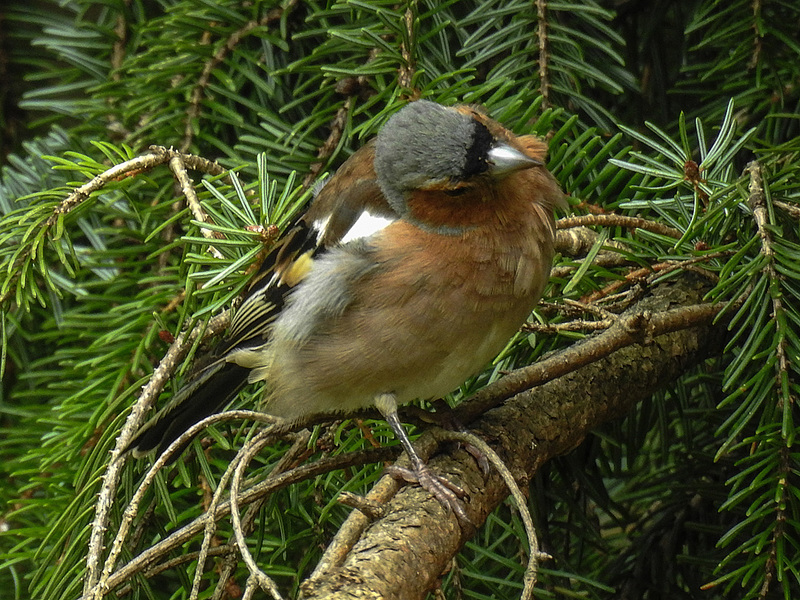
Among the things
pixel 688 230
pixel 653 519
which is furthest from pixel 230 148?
pixel 653 519

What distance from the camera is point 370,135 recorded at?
2.46 m

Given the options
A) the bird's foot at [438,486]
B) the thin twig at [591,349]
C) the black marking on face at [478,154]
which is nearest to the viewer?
the bird's foot at [438,486]

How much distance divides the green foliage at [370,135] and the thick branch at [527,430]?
0.38ft

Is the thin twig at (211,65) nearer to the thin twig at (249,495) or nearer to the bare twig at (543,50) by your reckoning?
the bare twig at (543,50)

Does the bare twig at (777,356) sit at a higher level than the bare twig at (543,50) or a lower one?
lower

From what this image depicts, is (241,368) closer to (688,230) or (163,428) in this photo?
(163,428)

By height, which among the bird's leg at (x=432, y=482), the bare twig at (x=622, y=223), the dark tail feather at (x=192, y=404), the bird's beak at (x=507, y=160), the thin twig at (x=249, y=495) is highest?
the bird's beak at (x=507, y=160)

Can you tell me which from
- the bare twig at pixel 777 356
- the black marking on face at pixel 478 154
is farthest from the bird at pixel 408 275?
the bare twig at pixel 777 356

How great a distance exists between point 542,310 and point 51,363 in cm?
153

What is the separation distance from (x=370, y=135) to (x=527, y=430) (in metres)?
0.97

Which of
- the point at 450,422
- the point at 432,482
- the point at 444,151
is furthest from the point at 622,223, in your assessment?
the point at 432,482

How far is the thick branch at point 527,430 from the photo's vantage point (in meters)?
1.35

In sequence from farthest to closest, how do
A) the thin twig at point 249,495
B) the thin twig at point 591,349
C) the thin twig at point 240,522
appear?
1. the thin twig at point 591,349
2. the thin twig at point 249,495
3. the thin twig at point 240,522

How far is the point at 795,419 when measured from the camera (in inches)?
73.2
